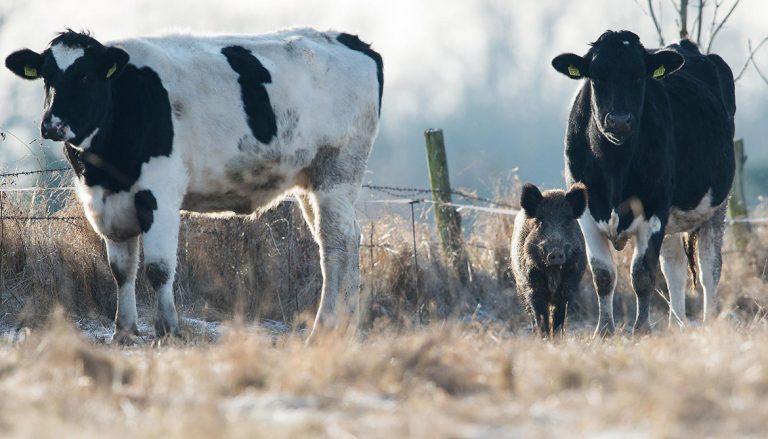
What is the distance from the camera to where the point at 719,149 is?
11203mm

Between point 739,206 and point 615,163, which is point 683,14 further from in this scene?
point 615,163

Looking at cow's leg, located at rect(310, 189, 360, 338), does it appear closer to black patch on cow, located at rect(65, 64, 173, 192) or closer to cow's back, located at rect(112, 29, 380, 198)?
cow's back, located at rect(112, 29, 380, 198)

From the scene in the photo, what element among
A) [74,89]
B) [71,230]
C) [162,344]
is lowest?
[162,344]

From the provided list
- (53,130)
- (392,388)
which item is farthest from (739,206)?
(392,388)

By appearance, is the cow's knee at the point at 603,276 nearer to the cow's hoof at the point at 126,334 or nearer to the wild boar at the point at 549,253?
the wild boar at the point at 549,253

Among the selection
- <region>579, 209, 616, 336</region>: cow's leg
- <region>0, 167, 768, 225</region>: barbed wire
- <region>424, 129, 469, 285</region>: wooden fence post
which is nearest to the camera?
<region>579, 209, 616, 336</region>: cow's leg

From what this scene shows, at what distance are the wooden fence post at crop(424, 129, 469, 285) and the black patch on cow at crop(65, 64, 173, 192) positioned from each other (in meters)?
6.62

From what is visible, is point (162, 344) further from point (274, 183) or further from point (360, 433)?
point (360, 433)

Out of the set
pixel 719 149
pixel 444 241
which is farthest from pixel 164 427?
pixel 444 241

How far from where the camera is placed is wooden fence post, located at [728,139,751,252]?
738 inches

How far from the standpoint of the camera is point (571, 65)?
1026 centimetres

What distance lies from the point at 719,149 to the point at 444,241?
5063 millimetres

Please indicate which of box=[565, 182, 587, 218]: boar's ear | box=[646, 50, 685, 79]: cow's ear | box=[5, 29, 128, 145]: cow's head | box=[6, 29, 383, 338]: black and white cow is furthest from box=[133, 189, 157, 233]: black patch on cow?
box=[646, 50, 685, 79]: cow's ear

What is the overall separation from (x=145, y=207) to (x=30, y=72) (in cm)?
146
